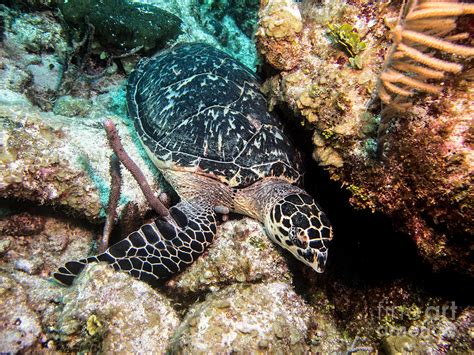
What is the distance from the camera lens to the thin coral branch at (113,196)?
261 cm

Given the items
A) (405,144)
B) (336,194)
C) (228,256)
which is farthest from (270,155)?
(405,144)

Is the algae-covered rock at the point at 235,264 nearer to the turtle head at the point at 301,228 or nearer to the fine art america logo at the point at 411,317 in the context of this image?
the turtle head at the point at 301,228

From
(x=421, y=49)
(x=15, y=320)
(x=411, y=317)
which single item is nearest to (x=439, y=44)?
(x=421, y=49)

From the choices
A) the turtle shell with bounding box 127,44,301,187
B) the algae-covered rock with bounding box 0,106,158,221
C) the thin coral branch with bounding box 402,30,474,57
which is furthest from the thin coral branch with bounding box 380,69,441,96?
the algae-covered rock with bounding box 0,106,158,221

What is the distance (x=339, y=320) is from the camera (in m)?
2.82

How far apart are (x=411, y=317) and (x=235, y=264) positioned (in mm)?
1649

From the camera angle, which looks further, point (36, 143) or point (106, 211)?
point (106, 211)

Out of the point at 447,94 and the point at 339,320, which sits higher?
the point at 447,94

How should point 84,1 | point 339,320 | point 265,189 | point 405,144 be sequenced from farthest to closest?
point 84,1 < point 265,189 < point 339,320 < point 405,144

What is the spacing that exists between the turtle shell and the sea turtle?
0.04ft

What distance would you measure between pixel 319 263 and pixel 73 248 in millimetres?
2702

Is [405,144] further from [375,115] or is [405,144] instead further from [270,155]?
[270,155]

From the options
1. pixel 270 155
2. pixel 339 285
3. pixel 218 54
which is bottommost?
pixel 339 285

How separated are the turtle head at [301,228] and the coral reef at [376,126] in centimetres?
56
